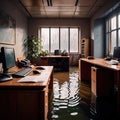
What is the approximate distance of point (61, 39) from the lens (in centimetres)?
1083

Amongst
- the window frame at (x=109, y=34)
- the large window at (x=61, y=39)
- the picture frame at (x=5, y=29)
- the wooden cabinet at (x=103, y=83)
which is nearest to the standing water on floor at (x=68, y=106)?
the wooden cabinet at (x=103, y=83)

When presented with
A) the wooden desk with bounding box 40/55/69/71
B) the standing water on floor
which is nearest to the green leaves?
the wooden desk with bounding box 40/55/69/71

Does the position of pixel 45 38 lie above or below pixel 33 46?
above

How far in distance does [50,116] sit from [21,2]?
5.47m

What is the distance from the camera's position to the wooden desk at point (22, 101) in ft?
5.37

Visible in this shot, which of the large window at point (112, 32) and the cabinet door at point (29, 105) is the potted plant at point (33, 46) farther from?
the cabinet door at point (29, 105)

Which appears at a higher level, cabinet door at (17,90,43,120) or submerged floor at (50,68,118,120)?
cabinet door at (17,90,43,120)

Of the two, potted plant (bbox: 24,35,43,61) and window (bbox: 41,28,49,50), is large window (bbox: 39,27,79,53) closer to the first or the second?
window (bbox: 41,28,49,50)

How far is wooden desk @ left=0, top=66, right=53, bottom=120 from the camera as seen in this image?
164 centimetres

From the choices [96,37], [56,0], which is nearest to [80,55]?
[96,37]

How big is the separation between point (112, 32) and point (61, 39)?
12.3 ft

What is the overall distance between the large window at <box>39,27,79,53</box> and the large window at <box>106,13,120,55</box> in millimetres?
2613

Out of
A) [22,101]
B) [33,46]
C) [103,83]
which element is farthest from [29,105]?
[33,46]

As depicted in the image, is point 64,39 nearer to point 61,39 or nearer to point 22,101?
point 61,39
